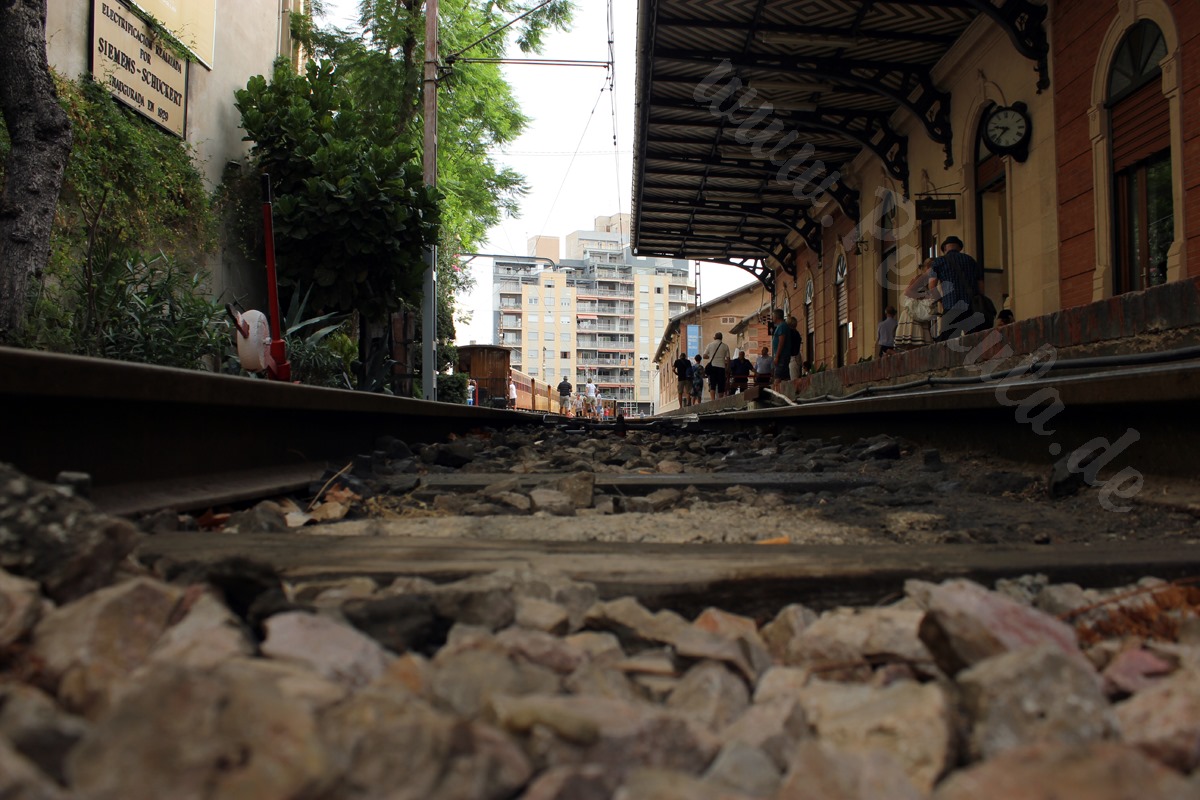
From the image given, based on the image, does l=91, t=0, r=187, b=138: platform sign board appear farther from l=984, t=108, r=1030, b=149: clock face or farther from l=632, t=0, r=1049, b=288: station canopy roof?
l=984, t=108, r=1030, b=149: clock face

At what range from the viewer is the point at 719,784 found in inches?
30.9

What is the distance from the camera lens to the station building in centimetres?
766

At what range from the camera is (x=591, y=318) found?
117562mm

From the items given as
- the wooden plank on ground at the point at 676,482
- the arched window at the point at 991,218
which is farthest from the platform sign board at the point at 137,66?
the arched window at the point at 991,218

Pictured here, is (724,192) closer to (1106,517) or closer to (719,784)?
(1106,517)

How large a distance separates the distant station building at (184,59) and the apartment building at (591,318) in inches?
4152

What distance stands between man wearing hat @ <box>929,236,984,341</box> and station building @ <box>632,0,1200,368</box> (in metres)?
0.84

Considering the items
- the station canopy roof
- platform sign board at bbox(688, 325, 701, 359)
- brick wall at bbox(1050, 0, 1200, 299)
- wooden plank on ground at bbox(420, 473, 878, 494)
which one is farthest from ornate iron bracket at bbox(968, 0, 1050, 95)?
platform sign board at bbox(688, 325, 701, 359)

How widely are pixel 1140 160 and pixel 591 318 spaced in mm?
110455

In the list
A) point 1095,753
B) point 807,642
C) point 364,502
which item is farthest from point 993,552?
point 364,502

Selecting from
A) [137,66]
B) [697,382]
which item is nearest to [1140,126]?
[137,66]

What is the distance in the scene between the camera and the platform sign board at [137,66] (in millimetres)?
6656

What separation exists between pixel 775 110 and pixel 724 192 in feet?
14.5

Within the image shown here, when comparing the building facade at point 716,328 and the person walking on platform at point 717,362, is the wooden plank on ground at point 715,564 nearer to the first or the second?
the person walking on platform at point 717,362
